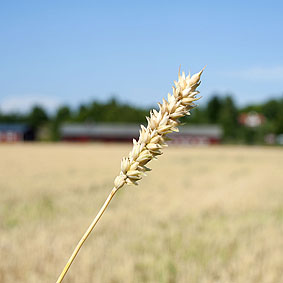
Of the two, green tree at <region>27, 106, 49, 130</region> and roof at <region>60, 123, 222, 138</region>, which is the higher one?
green tree at <region>27, 106, 49, 130</region>

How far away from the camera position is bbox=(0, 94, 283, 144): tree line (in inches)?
3563

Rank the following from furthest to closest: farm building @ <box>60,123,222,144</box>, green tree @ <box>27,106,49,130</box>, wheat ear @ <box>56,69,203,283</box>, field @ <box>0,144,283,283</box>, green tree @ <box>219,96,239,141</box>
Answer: green tree @ <box>27,106,49,130</box> < green tree @ <box>219,96,239,141</box> < farm building @ <box>60,123,222,144</box> < field @ <box>0,144,283,283</box> < wheat ear @ <box>56,69,203,283</box>

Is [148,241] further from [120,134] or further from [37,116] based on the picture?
[37,116]

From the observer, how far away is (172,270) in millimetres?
5262

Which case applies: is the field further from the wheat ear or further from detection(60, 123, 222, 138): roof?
detection(60, 123, 222, 138): roof

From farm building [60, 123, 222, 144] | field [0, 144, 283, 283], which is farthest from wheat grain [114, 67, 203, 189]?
farm building [60, 123, 222, 144]

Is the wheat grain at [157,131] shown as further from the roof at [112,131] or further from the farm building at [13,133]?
the farm building at [13,133]

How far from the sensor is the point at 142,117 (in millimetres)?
105938

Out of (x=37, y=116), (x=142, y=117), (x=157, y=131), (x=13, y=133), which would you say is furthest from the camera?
(x=37, y=116)

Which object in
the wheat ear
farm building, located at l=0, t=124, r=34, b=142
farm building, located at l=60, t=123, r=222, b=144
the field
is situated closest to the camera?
the wheat ear

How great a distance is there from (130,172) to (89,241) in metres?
6.21

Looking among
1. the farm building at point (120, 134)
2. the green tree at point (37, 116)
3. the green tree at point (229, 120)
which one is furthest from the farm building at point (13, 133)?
the green tree at point (229, 120)

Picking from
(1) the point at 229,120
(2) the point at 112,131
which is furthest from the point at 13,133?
(1) the point at 229,120

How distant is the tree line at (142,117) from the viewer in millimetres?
90500
